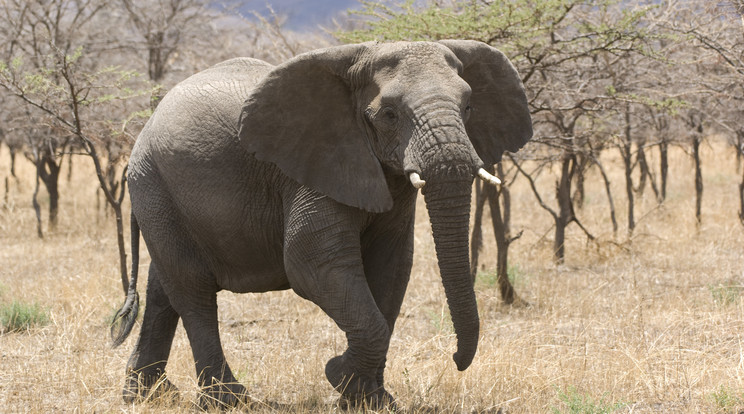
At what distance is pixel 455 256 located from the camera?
3.85 metres

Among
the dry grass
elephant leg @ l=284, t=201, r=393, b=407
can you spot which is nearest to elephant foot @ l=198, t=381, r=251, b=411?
the dry grass

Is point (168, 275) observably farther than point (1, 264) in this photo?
No

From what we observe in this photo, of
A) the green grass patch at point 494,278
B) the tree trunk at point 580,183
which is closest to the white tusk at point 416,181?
the green grass patch at point 494,278

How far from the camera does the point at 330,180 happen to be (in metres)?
4.19

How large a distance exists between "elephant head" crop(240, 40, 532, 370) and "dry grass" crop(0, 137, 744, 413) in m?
1.21

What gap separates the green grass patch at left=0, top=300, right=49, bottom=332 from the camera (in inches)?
269

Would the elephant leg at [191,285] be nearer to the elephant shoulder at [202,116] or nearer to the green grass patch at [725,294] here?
the elephant shoulder at [202,116]

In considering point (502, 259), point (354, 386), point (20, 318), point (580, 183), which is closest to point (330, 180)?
point (354, 386)

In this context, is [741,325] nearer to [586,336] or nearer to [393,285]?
[586,336]

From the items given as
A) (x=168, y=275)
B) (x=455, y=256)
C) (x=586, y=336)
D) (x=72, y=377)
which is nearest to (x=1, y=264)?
(x=72, y=377)

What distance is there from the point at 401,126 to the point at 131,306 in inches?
101

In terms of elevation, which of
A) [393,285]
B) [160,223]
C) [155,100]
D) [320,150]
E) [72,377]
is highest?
[155,100]

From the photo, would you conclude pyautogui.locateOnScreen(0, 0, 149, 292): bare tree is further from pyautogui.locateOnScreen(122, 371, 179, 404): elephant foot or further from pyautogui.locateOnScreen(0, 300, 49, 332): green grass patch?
pyautogui.locateOnScreen(122, 371, 179, 404): elephant foot

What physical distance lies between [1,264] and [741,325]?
26.6 feet
